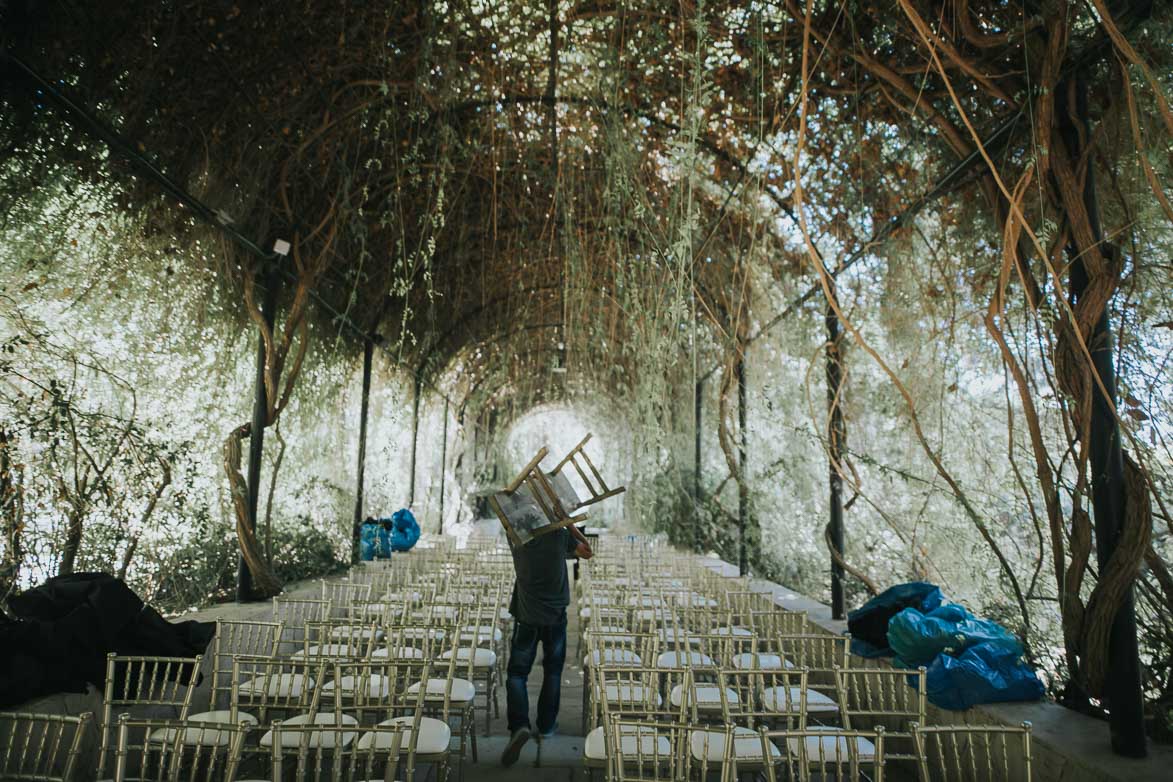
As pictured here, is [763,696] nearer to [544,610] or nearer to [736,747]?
[736,747]

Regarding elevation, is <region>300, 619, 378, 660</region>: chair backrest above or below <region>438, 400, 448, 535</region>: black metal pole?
below

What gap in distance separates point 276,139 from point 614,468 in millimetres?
15593

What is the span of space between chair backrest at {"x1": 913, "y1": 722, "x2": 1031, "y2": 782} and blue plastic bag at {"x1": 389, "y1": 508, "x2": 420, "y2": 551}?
302 inches

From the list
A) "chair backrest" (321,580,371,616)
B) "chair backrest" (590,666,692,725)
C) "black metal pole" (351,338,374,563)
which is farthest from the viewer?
"black metal pole" (351,338,374,563)

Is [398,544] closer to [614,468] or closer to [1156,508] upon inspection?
[1156,508]

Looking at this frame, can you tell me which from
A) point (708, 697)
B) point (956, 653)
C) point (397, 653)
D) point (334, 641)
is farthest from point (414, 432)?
point (956, 653)

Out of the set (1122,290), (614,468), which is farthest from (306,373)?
(614,468)

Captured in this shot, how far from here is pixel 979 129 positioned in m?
3.97

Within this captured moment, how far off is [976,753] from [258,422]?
18.2 ft

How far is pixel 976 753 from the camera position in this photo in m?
3.31

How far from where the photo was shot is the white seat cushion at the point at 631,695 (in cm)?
290

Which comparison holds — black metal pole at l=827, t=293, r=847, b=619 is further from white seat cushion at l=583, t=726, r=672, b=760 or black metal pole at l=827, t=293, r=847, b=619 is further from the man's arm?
white seat cushion at l=583, t=726, r=672, b=760

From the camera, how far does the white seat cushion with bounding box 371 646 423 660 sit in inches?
142

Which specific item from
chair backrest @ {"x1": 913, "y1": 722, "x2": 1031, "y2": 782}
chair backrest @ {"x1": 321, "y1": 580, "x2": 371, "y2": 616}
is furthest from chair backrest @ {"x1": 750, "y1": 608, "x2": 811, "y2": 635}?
chair backrest @ {"x1": 321, "y1": 580, "x2": 371, "y2": 616}
